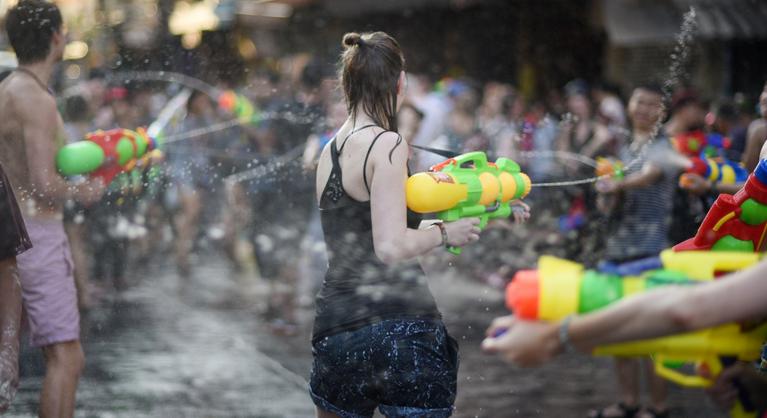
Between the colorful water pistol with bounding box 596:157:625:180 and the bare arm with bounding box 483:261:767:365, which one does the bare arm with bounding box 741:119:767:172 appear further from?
the bare arm with bounding box 483:261:767:365

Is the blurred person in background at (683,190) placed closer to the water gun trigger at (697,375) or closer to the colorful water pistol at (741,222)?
the colorful water pistol at (741,222)

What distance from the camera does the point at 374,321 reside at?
10.4 feet

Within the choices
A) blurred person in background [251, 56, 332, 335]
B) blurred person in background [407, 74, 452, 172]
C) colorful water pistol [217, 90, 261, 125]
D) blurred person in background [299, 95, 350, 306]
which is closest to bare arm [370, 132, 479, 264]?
blurred person in background [299, 95, 350, 306]

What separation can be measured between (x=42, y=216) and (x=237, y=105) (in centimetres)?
524

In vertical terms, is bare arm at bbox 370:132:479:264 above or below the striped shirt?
above

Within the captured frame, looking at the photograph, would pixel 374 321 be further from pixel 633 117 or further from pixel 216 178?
pixel 216 178

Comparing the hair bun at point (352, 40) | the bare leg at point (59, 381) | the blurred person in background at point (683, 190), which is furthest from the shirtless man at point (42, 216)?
the blurred person in background at point (683, 190)

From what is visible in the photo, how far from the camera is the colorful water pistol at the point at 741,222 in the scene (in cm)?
329

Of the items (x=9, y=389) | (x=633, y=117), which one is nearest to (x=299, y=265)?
(x=633, y=117)

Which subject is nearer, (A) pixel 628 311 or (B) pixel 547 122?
(A) pixel 628 311

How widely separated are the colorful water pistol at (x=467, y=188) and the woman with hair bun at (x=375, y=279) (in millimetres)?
65

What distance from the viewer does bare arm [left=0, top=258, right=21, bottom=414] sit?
12.9 feet

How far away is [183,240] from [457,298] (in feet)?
9.48

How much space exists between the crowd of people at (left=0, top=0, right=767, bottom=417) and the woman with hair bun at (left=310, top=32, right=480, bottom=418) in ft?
0.03
